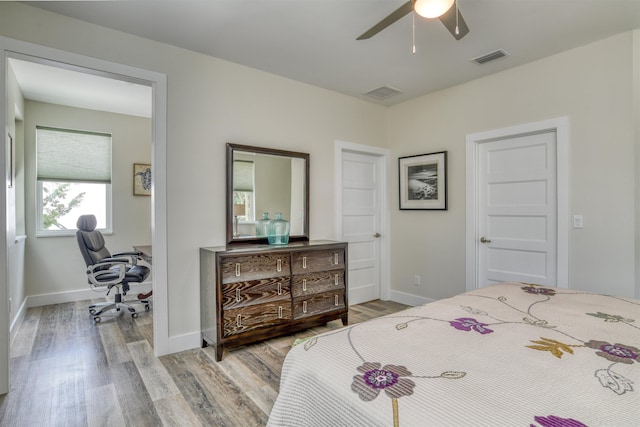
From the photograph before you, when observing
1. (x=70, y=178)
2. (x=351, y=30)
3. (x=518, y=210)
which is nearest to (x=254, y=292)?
(x=351, y=30)

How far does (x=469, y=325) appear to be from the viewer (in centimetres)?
138

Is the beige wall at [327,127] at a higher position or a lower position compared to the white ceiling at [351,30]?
lower

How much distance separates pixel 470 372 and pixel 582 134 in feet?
9.54

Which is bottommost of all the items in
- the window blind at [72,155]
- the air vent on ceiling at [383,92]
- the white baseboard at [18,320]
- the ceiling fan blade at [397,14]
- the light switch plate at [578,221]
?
the white baseboard at [18,320]

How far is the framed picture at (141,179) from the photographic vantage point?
4.90 m

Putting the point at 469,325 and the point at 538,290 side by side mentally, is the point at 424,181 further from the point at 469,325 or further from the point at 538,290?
the point at 469,325

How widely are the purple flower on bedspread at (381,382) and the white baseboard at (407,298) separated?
130 inches

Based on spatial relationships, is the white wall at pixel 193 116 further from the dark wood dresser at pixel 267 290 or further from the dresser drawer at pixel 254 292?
the dresser drawer at pixel 254 292

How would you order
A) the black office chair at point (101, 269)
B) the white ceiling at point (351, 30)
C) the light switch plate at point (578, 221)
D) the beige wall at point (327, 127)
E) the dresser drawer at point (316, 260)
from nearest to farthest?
1. the white ceiling at point (351, 30)
2. the beige wall at point (327, 127)
3. the light switch plate at point (578, 221)
4. the dresser drawer at point (316, 260)
5. the black office chair at point (101, 269)

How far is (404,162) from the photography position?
4312mm

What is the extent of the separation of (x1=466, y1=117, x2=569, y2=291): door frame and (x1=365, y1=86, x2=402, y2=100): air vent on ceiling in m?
1.00

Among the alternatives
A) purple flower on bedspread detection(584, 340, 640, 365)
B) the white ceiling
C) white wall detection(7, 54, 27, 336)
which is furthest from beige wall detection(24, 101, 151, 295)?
purple flower on bedspread detection(584, 340, 640, 365)

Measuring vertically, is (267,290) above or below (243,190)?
below

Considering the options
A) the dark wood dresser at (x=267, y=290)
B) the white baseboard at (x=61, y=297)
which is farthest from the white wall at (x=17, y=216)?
the dark wood dresser at (x=267, y=290)
